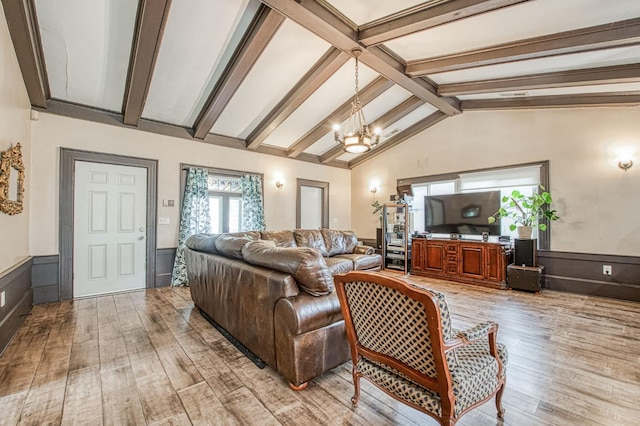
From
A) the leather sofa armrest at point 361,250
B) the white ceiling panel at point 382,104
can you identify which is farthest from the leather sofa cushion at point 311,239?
the white ceiling panel at point 382,104

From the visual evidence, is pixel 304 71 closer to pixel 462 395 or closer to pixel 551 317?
pixel 462 395

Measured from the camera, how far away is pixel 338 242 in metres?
5.42

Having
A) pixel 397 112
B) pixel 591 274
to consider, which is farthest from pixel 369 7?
pixel 591 274

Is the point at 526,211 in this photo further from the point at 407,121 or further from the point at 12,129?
the point at 12,129

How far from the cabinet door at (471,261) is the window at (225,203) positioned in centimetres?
443

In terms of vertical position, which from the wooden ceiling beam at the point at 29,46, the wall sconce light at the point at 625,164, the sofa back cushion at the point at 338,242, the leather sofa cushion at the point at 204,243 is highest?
the wooden ceiling beam at the point at 29,46

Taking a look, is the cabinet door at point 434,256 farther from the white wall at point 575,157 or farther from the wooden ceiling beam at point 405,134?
the wooden ceiling beam at point 405,134

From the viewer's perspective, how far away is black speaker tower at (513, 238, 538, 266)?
185 inches

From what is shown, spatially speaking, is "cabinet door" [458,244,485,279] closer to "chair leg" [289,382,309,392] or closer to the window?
"chair leg" [289,382,309,392]

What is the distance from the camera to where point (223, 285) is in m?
2.84

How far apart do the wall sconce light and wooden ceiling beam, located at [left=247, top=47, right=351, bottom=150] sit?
4244 millimetres

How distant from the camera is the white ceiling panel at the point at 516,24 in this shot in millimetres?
2557

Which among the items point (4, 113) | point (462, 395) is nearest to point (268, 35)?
point (4, 113)

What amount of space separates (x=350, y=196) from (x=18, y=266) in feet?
21.7
